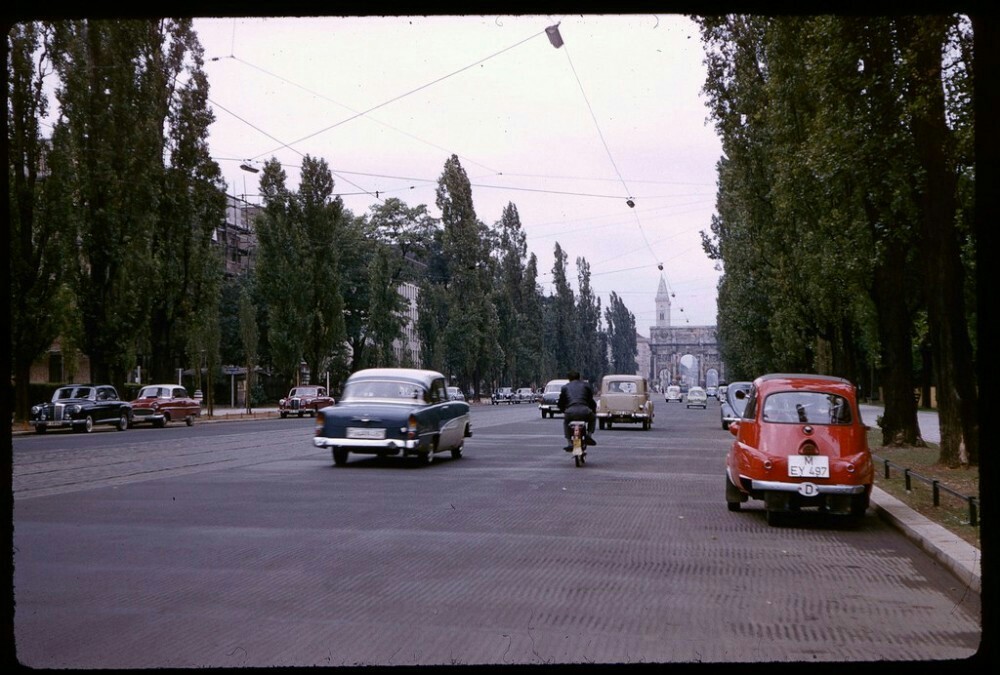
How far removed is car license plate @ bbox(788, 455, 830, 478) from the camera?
12.2m

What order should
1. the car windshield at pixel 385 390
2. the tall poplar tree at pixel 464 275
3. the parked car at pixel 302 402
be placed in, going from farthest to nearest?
1. the tall poplar tree at pixel 464 275
2. the parked car at pixel 302 402
3. the car windshield at pixel 385 390

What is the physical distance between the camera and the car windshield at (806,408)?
12.6 meters

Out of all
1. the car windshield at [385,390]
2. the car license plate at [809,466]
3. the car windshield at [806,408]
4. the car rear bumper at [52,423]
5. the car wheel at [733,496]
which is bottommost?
the car wheel at [733,496]

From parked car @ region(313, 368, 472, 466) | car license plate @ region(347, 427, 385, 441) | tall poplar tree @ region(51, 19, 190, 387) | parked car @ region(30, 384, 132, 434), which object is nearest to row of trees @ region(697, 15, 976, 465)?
parked car @ region(313, 368, 472, 466)

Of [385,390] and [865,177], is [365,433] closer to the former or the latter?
[385,390]

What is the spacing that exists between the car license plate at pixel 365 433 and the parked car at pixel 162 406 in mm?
25586

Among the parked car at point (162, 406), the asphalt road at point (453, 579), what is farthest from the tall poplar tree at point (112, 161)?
the asphalt road at point (453, 579)

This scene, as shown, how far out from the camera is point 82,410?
124ft

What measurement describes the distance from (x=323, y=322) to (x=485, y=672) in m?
53.8

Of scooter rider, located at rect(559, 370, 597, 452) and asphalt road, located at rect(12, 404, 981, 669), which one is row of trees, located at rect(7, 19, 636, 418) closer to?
scooter rider, located at rect(559, 370, 597, 452)


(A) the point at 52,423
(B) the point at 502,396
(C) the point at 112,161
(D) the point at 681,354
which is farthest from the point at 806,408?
(D) the point at 681,354

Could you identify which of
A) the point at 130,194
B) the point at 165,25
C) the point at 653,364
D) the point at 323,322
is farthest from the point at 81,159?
the point at 653,364

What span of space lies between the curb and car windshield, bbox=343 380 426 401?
360 inches

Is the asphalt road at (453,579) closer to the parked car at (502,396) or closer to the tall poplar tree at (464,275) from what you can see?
the tall poplar tree at (464,275)
